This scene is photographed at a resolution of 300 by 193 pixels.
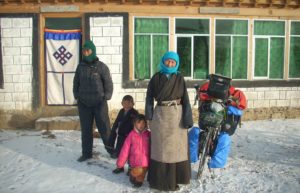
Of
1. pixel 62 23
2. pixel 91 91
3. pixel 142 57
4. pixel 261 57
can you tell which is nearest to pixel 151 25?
pixel 142 57

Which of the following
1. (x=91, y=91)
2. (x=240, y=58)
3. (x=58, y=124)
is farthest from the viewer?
(x=240, y=58)

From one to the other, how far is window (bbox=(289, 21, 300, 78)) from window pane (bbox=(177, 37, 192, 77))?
300 cm

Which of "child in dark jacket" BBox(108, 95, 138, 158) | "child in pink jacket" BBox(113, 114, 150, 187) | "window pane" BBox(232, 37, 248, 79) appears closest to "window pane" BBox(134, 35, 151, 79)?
"window pane" BBox(232, 37, 248, 79)

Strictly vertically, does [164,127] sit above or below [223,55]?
below

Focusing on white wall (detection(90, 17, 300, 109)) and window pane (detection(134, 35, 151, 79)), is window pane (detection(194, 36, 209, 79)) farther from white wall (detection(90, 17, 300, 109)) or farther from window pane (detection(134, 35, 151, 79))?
white wall (detection(90, 17, 300, 109))

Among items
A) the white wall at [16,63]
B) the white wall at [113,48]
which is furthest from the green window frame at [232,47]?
the white wall at [16,63]

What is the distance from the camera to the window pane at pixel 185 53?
358 inches

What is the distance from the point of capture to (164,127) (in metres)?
4.37

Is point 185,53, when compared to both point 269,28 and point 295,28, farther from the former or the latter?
point 295,28

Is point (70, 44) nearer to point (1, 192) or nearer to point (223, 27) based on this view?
point (223, 27)

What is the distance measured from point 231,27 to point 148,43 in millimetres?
2314

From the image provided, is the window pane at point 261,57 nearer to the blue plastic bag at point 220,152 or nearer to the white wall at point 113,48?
the white wall at point 113,48

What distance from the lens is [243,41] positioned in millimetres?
9453

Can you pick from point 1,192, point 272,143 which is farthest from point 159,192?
point 272,143
